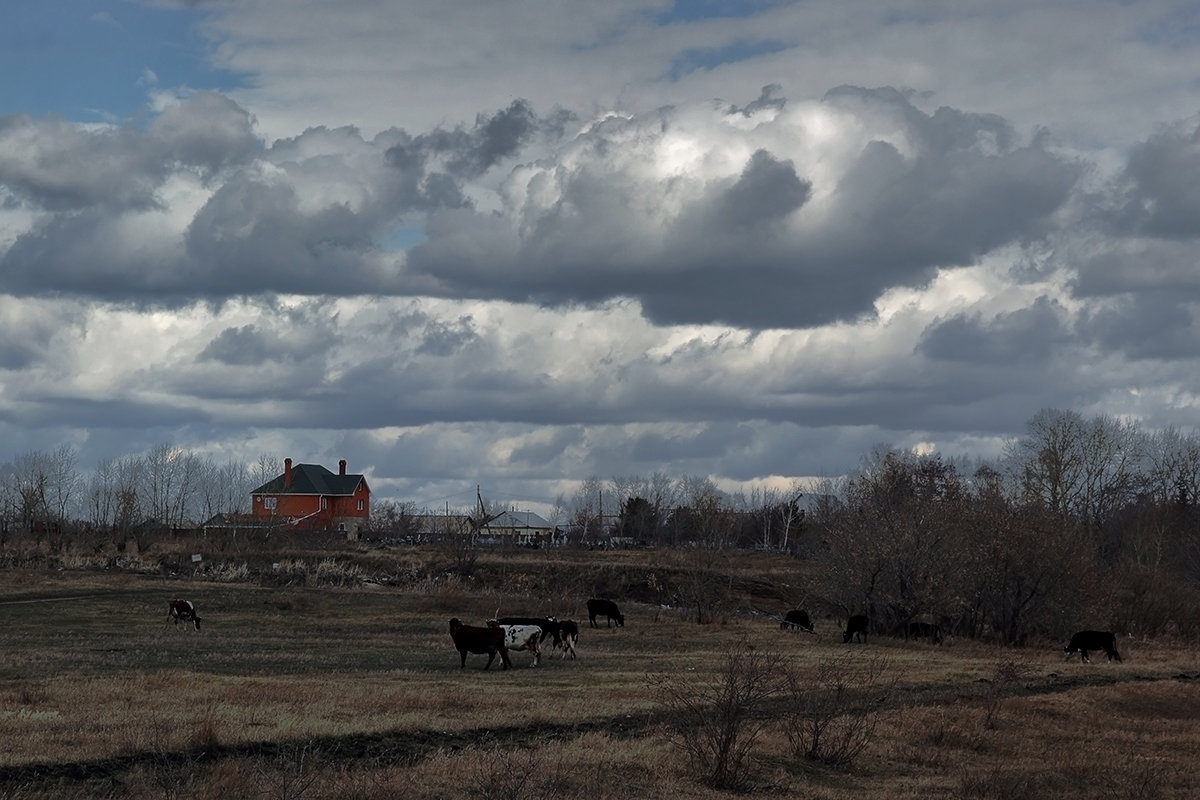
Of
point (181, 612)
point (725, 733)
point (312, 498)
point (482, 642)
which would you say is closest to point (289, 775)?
point (725, 733)

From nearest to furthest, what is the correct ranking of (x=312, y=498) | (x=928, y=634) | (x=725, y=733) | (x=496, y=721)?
(x=725, y=733) < (x=496, y=721) < (x=928, y=634) < (x=312, y=498)

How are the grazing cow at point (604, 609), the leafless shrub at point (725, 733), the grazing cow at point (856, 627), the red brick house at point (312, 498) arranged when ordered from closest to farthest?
the leafless shrub at point (725, 733) < the grazing cow at point (856, 627) < the grazing cow at point (604, 609) < the red brick house at point (312, 498)

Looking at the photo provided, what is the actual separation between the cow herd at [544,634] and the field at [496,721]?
61 cm

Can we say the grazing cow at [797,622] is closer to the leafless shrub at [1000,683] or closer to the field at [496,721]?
the field at [496,721]

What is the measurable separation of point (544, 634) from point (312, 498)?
332 feet

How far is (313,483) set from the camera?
134 m

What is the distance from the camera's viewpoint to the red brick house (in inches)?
5167

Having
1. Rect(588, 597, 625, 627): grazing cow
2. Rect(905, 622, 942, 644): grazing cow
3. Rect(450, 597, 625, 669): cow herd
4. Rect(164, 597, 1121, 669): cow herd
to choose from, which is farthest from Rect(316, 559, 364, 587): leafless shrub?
Rect(450, 597, 625, 669): cow herd

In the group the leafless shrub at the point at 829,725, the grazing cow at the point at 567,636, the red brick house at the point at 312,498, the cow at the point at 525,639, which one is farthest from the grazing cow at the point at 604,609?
the red brick house at the point at 312,498

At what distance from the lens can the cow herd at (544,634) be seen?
3212 centimetres

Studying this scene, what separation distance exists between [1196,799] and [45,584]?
5490cm

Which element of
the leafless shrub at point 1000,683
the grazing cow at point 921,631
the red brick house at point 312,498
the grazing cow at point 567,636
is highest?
the red brick house at point 312,498

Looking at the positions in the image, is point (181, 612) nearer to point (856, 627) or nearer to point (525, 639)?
point (525, 639)

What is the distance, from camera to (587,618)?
5500cm
